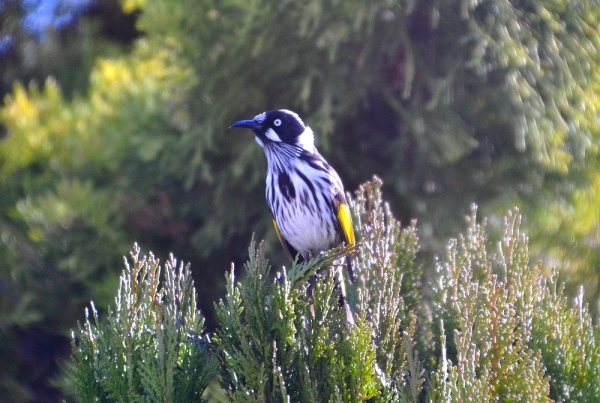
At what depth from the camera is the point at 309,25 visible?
460cm

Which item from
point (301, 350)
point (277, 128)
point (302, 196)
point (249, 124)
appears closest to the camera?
point (301, 350)

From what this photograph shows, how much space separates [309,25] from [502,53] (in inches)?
50.8

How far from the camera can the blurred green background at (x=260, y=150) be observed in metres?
4.37

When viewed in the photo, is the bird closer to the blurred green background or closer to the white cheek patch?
the white cheek patch

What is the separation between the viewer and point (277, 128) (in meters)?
3.56

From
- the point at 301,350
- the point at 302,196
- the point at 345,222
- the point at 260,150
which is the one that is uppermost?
→ the point at 260,150

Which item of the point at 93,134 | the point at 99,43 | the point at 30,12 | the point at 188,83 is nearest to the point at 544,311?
the point at 188,83

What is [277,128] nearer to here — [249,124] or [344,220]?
[249,124]

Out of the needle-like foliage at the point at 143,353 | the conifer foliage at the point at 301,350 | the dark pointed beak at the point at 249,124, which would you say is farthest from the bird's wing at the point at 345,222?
the needle-like foliage at the point at 143,353

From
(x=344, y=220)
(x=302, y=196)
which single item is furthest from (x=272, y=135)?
(x=344, y=220)

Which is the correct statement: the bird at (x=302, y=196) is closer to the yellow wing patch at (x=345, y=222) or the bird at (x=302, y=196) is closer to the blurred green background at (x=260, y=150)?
the yellow wing patch at (x=345, y=222)

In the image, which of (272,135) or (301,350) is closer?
(301,350)

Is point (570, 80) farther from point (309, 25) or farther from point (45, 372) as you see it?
point (45, 372)

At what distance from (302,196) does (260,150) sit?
154cm
